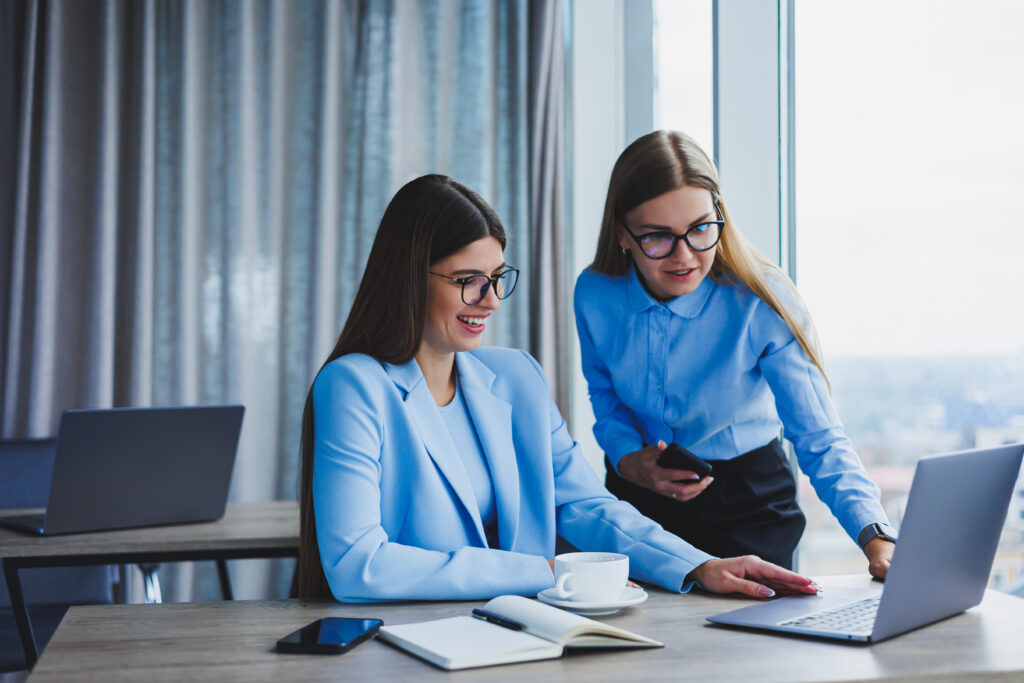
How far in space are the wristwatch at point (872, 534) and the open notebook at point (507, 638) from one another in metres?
0.53

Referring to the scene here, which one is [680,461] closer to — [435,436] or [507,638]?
[435,436]

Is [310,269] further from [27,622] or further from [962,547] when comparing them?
[962,547]

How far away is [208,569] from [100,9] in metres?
2.17

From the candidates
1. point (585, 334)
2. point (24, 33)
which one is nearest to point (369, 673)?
point (585, 334)

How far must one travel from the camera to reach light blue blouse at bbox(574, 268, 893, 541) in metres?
1.79

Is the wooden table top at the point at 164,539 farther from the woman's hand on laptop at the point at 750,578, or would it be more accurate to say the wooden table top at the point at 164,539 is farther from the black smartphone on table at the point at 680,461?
the woman's hand on laptop at the point at 750,578

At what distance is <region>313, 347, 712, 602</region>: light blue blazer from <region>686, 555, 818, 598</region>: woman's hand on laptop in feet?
0.11

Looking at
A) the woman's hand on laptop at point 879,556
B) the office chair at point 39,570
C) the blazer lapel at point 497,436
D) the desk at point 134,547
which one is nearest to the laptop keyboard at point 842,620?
the woman's hand on laptop at point 879,556

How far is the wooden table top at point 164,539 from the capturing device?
1.99 m

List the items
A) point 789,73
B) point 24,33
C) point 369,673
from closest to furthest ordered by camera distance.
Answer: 1. point 369,673
2. point 789,73
3. point 24,33

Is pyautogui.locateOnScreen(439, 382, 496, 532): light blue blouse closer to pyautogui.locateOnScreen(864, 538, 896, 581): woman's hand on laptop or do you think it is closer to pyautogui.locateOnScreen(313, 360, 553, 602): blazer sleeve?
pyautogui.locateOnScreen(313, 360, 553, 602): blazer sleeve

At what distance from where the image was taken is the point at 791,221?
2.42 meters

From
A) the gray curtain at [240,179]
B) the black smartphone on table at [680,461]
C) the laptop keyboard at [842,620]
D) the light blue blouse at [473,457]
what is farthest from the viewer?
the gray curtain at [240,179]

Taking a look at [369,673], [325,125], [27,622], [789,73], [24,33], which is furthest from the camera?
[325,125]
